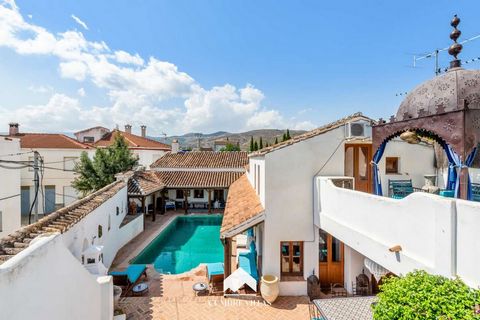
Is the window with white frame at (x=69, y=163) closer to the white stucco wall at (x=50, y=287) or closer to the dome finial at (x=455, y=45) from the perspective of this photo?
the white stucco wall at (x=50, y=287)

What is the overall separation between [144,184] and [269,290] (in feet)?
65.5

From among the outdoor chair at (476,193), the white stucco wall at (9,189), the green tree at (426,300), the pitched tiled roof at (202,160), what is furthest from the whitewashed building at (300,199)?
the pitched tiled roof at (202,160)

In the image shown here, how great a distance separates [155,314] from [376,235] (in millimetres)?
9584

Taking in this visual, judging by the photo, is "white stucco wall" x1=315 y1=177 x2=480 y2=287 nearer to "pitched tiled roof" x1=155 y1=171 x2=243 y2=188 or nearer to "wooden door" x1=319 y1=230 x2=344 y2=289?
"wooden door" x1=319 y1=230 x2=344 y2=289

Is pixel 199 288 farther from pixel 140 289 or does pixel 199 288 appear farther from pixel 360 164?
pixel 360 164

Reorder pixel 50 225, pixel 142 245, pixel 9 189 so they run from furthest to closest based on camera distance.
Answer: pixel 142 245, pixel 9 189, pixel 50 225

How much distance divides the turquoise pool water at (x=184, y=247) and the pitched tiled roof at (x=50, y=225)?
6083mm

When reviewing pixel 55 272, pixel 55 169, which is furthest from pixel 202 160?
pixel 55 272

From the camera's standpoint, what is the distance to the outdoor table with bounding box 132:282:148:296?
12938mm

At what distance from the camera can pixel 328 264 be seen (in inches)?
521

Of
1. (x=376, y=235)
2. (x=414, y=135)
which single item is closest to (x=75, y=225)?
(x=376, y=235)

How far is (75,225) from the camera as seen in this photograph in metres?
11.1

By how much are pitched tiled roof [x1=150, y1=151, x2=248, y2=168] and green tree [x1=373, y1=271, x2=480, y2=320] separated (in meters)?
30.7

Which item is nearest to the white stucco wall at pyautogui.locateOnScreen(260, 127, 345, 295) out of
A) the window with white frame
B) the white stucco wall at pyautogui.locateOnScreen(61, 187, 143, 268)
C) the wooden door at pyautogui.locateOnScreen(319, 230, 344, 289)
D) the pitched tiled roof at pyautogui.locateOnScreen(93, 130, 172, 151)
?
the wooden door at pyautogui.locateOnScreen(319, 230, 344, 289)
